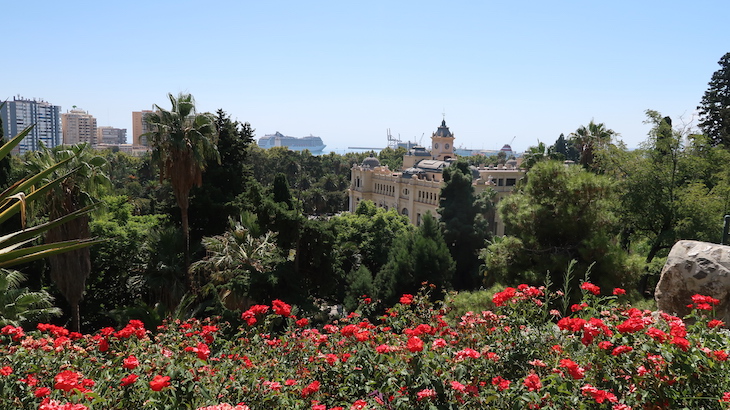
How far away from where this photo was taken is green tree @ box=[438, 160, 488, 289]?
27609 mm

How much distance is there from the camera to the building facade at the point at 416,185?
4834 cm

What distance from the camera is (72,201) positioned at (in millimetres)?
12297

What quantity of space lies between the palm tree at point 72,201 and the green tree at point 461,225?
17.8 meters

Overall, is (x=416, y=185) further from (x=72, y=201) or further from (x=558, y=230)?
(x=72, y=201)

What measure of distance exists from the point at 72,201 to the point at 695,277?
12773 millimetres

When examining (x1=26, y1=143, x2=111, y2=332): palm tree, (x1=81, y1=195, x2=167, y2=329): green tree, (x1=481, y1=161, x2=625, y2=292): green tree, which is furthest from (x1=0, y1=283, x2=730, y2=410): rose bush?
(x1=81, y1=195, x2=167, y2=329): green tree

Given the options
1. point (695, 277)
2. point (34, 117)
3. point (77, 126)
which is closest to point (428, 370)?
point (695, 277)

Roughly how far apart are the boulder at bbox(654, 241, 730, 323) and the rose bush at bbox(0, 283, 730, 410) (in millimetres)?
3321

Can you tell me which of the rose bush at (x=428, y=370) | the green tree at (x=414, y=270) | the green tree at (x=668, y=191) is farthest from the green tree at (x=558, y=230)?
the green tree at (x=414, y=270)

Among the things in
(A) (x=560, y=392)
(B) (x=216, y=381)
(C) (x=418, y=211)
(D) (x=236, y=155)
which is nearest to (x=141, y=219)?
(D) (x=236, y=155)

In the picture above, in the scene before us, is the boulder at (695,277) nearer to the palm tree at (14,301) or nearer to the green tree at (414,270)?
the palm tree at (14,301)

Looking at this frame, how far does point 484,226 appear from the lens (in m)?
29.7

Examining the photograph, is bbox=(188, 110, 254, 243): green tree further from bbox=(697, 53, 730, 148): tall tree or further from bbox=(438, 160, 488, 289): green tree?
bbox=(697, 53, 730, 148): tall tree

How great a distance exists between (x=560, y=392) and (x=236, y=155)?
1989 cm
